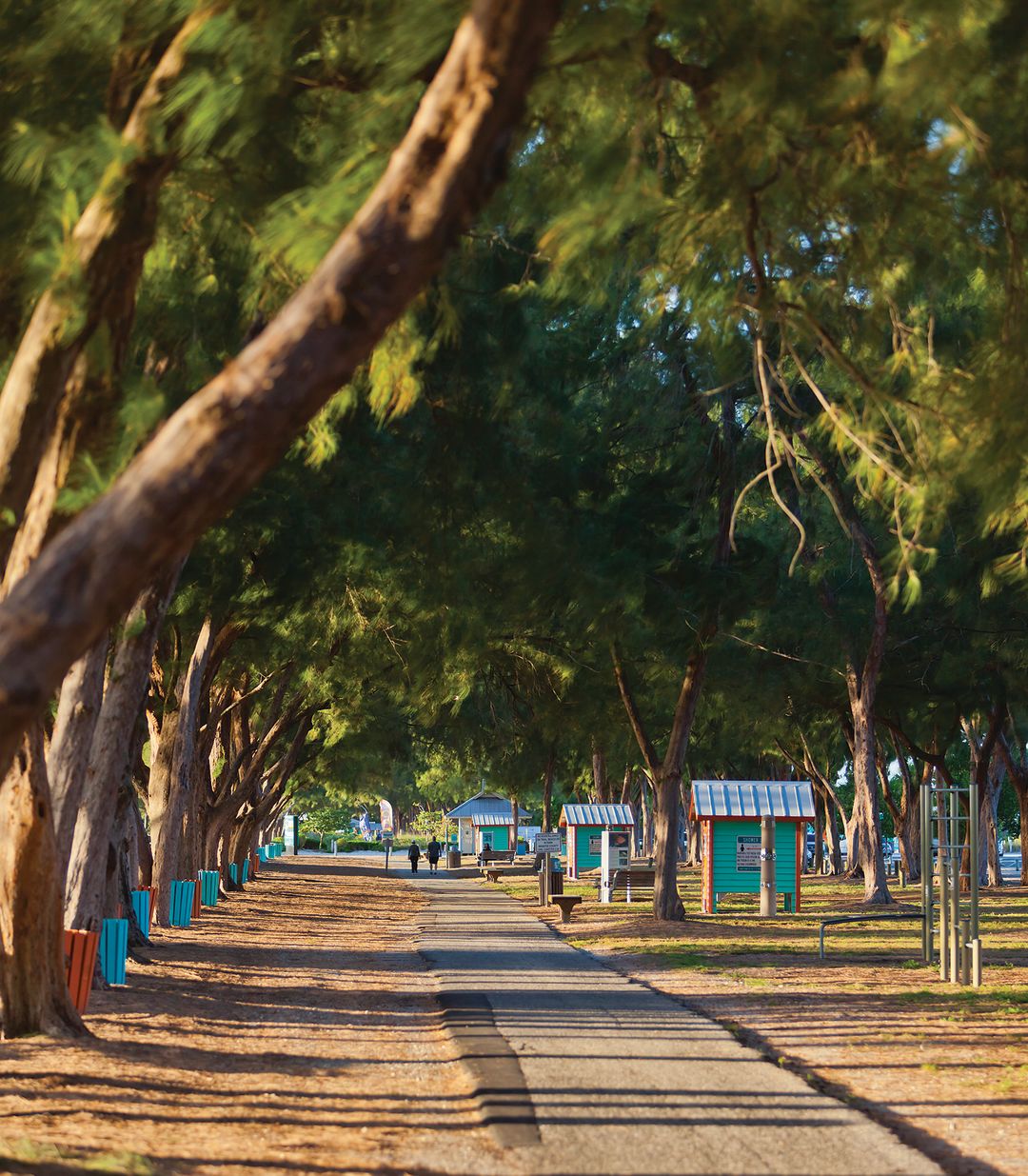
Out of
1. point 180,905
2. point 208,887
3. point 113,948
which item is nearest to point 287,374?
point 113,948

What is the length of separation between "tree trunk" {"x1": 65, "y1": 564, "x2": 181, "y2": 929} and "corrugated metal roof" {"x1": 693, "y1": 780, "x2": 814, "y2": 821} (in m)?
18.2

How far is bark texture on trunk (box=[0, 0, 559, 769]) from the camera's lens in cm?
542

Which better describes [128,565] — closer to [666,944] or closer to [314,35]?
[314,35]

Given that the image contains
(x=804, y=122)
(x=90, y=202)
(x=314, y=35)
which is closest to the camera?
(x=90, y=202)

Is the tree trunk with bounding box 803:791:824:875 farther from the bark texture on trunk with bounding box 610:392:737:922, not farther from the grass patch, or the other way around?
the grass patch

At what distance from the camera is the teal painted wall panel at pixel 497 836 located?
91938 millimetres

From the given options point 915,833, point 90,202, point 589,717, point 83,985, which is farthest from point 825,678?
point 90,202

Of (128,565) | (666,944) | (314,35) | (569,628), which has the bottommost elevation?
(666,944)

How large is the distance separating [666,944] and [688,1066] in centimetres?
1316

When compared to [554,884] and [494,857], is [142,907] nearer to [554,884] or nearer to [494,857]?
[554,884]

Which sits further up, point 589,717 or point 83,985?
point 589,717

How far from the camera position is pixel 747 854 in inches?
1281

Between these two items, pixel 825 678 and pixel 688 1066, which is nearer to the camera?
pixel 688 1066

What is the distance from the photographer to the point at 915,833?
167 ft
